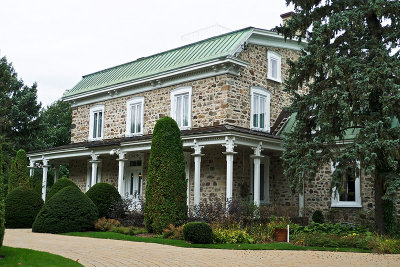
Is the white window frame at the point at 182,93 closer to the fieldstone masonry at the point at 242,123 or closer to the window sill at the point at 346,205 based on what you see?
the fieldstone masonry at the point at 242,123

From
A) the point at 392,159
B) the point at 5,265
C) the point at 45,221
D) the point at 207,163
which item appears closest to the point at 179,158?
the point at 207,163

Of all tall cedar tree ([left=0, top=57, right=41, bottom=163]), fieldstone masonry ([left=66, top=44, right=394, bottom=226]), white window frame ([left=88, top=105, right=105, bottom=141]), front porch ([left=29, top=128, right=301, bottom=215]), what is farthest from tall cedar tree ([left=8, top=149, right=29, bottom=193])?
tall cedar tree ([left=0, top=57, right=41, bottom=163])

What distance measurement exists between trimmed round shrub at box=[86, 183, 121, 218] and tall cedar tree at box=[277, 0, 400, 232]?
24.4 feet

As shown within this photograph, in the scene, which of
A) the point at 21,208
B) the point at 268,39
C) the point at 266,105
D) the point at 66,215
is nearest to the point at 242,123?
the point at 266,105

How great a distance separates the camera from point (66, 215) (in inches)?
660

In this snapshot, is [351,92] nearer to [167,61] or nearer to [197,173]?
[197,173]

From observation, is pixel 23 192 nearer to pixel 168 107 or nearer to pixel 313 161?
pixel 168 107

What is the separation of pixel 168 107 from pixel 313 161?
8.84m

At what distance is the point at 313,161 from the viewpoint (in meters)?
14.4

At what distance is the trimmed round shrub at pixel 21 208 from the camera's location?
1942cm

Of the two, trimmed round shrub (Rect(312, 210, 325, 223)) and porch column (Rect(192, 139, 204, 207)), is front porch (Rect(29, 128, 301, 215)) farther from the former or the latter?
trimmed round shrub (Rect(312, 210, 325, 223))

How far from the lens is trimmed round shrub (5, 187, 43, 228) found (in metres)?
19.4

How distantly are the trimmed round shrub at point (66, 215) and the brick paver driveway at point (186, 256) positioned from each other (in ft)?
11.7

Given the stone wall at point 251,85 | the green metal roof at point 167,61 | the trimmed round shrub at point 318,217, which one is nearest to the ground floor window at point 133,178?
the green metal roof at point 167,61
